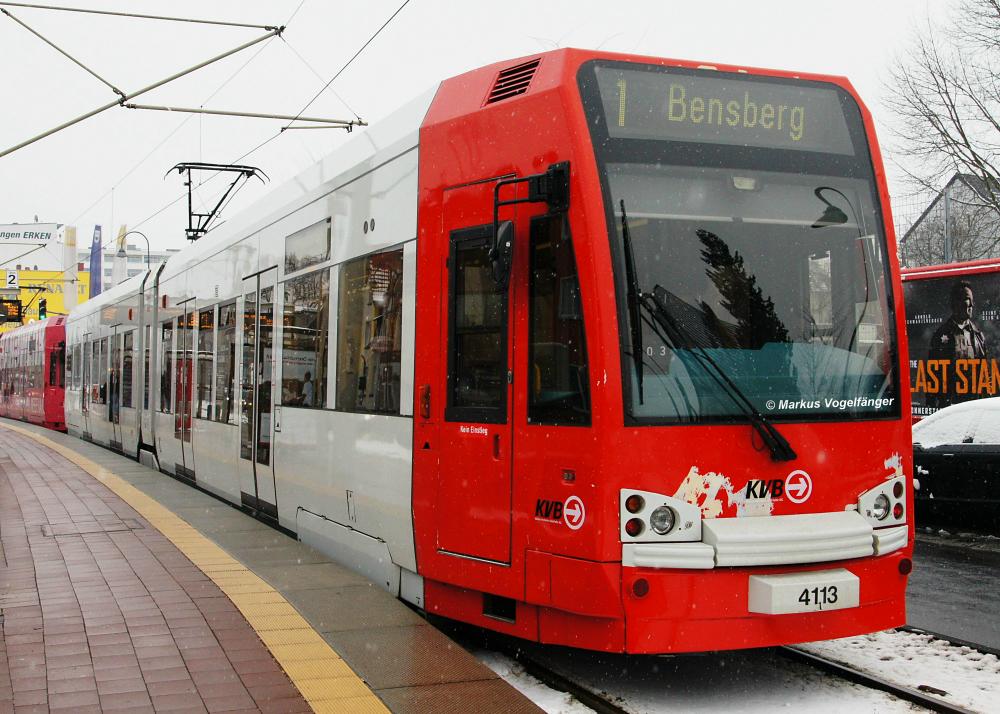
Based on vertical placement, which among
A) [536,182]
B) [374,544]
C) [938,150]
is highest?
[938,150]

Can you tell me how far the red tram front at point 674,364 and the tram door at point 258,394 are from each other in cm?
426

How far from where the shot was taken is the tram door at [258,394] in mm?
10555

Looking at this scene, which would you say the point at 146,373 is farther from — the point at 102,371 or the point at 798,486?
the point at 798,486

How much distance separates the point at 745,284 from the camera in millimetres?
5996

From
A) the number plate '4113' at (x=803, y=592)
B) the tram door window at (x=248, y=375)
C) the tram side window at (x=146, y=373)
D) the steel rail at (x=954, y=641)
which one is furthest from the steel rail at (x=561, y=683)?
the tram side window at (x=146, y=373)

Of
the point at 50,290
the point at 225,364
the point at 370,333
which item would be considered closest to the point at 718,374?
the point at 370,333

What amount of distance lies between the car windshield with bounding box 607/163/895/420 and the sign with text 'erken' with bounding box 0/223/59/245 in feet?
294

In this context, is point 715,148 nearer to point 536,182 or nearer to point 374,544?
point 536,182

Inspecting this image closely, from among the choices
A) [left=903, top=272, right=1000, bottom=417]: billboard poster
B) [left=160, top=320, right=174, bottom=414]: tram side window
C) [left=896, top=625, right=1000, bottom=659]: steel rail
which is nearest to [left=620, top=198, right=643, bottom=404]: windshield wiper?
[left=896, top=625, right=1000, bottom=659]: steel rail

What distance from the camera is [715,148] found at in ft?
20.0

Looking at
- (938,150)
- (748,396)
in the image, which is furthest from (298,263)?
(938,150)

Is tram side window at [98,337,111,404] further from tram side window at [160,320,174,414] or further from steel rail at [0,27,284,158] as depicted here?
steel rail at [0,27,284,158]

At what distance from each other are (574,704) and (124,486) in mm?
9981

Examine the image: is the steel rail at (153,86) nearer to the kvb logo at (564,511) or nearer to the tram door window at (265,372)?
the tram door window at (265,372)
